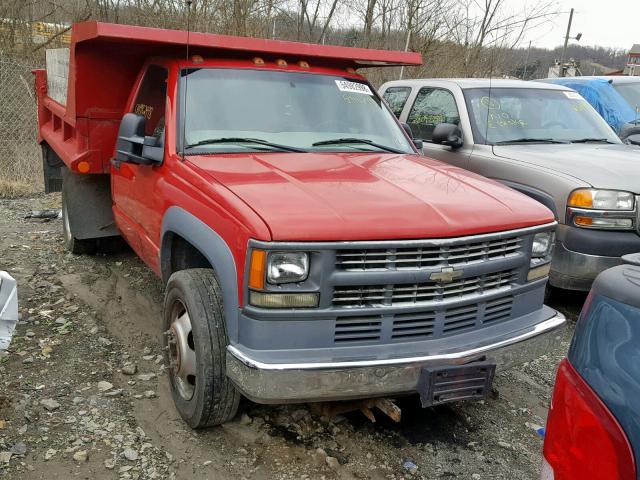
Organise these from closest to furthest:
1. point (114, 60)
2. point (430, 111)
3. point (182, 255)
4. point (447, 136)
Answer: point (182, 255), point (114, 60), point (447, 136), point (430, 111)

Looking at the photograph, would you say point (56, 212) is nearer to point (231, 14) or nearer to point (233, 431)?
point (233, 431)

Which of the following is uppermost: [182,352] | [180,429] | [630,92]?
[630,92]

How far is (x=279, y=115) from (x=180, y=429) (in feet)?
6.84

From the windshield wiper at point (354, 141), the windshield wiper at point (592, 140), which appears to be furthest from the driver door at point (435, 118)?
the windshield wiper at point (354, 141)

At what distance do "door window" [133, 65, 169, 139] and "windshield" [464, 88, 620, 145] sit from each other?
10.4 ft

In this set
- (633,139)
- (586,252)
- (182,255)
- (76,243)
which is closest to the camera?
(182,255)

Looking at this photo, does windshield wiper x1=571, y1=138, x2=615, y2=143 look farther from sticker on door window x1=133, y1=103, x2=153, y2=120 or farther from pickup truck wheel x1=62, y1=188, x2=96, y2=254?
pickup truck wheel x1=62, y1=188, x2=96, y2=254

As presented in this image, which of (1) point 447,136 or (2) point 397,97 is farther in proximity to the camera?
(2) point 397,97

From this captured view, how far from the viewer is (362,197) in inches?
119

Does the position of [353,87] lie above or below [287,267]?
above

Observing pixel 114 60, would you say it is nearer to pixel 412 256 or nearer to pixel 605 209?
pixel 412 256

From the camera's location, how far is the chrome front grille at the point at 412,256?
8.94 ft

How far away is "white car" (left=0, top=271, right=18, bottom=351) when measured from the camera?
2928 millimetres

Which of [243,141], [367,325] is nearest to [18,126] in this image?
[243,141]
